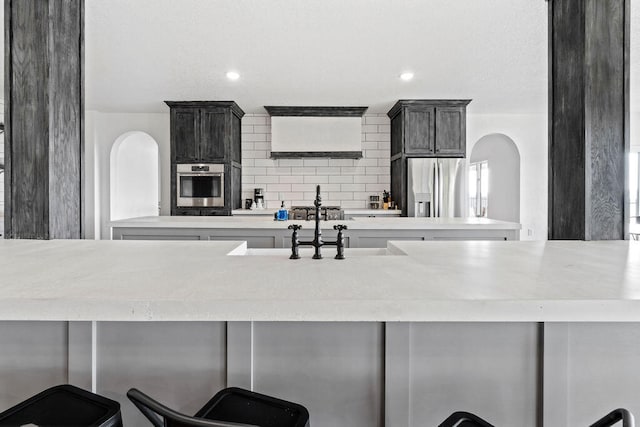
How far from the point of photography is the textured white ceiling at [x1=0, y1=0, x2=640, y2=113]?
116 inches

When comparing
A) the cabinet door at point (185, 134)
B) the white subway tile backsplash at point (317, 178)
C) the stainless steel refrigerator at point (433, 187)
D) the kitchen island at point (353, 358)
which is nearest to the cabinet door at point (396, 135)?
the stainless steel refrigerator at point (433, 187)

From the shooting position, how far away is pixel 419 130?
5.57 metres

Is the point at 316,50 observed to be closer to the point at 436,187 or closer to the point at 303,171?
the point at 436,187

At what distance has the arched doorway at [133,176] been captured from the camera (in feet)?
20.9

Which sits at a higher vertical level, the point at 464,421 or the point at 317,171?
the point at 317,171

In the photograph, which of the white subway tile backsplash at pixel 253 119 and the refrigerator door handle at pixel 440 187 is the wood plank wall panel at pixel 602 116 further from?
the white subway tile backsplash at pixel 253 119

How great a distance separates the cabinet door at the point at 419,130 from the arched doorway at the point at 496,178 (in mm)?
1527

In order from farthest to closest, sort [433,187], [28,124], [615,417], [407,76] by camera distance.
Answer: [433,187] → [407,76] → [28,124] → [615,417]

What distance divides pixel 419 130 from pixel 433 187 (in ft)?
2.60

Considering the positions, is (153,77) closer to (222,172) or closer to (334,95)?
(222,172)

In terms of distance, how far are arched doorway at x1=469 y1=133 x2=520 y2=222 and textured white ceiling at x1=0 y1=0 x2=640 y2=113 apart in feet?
4.98

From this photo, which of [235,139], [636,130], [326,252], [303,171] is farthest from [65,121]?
[636,130]

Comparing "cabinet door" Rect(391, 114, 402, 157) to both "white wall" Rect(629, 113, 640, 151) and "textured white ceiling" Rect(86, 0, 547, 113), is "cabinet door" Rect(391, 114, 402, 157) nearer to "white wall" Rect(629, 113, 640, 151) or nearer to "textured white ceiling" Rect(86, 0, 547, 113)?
"textured white ceiling" Rect(86, 0, 547, 113)

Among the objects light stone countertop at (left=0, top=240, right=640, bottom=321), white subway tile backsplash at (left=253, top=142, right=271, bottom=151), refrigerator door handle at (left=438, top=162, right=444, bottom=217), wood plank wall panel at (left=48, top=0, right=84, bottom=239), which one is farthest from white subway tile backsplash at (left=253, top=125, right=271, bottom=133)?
light stone countertop at (left=0, top=240, right=640, bottom=321)
